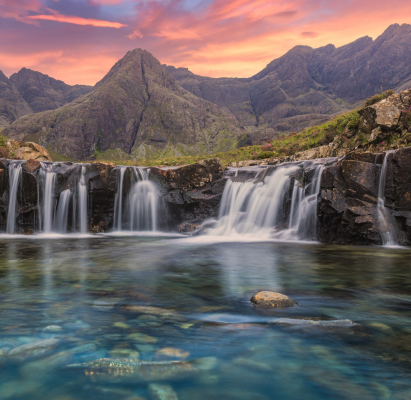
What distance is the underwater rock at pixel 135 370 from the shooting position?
3.63 meters

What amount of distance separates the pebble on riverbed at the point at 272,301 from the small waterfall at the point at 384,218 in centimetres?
1065

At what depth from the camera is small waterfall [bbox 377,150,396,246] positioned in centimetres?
1470

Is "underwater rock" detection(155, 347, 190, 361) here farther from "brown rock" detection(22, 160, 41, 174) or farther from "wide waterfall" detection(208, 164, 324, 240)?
"brown rock" detection(22, 160, 41, 174)

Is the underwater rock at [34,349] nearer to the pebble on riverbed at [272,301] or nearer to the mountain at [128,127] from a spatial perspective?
the pebble on riverbed at [272,301]

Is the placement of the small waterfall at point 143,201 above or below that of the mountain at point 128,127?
below

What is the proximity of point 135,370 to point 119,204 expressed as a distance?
19953mm

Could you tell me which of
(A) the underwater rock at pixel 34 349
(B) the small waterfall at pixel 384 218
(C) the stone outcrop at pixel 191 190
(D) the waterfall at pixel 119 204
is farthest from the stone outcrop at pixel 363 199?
(A) the underwater rock at pixel 34 349

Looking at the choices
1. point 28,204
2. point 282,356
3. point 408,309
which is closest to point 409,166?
point 408,309

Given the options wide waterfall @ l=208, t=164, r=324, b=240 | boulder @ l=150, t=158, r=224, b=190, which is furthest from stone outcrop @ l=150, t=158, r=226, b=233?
wide waterfall @ l=208, t=164, r=324, b=240

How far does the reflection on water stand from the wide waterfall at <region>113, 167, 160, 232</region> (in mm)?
12836

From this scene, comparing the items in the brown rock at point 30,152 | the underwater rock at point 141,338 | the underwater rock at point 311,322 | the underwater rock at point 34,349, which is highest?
the brown rock at point 30,152

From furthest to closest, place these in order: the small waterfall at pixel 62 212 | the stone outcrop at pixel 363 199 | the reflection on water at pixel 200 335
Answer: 1. the small waterfall at pixel 62 212
2. the stone outcrop at pixel 363 199
3. the reflection on water at pixel 200 335

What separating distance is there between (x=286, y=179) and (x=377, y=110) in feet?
29.0

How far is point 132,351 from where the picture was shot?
14.0 ft
